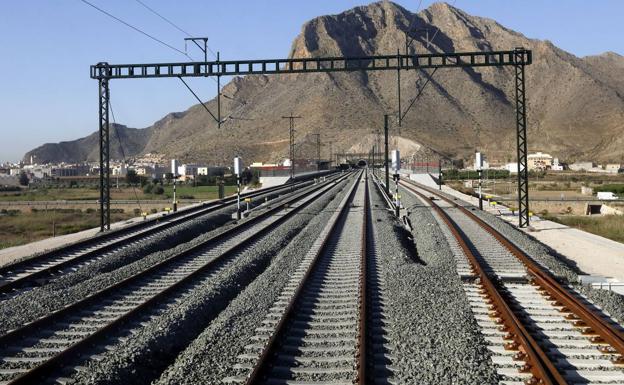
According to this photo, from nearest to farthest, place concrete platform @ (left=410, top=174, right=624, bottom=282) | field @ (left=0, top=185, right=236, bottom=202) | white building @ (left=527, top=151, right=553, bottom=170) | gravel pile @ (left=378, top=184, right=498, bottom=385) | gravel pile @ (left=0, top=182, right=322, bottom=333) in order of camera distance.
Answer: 1. gravel pile @ (left=378, top=184, right=498, bottom=385)
2. gravel pile @ (left=0, top=182, right=322, bottom=333)
3. concrete platform @ (left=410, top=174, right=624, bottom=282)
4. field @ (left=0, top=185, right=236, bottom=202)
5. white building @ (left=527, top=151, right=553, bottom=170)

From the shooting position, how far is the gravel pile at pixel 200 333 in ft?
28.1

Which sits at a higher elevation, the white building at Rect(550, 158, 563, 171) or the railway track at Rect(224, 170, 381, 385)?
the white building at Rect(550, 158, 563, 171)

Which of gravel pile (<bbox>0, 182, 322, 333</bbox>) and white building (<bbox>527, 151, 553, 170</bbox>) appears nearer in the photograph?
gravel pile (<bbox>0, 182, 322, 333</bbox>)

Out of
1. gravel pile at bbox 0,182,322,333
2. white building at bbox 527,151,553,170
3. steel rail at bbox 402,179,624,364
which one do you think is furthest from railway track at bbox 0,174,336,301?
white building at bbox 527,151,553,170

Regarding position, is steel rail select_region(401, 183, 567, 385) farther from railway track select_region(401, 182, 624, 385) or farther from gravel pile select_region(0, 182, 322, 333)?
gravel pile select_region(0, 182, 322, 333)

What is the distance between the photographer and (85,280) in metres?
15.9

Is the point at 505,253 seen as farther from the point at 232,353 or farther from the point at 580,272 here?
the point at 232,353

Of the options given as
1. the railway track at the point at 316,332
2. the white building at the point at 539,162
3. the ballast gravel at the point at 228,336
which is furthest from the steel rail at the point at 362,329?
the white building at the point at 539,162

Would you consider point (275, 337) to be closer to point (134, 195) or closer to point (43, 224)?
point (43, 224)

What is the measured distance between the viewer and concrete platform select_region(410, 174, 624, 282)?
1764 centimetres

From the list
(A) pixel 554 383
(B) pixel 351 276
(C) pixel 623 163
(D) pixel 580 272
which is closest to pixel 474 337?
(A) pixel 554 383

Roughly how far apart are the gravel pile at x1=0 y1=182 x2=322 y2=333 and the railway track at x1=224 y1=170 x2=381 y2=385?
13.5 feet

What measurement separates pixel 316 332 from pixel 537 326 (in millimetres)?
3637

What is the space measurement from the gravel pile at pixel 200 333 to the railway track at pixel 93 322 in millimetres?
345
